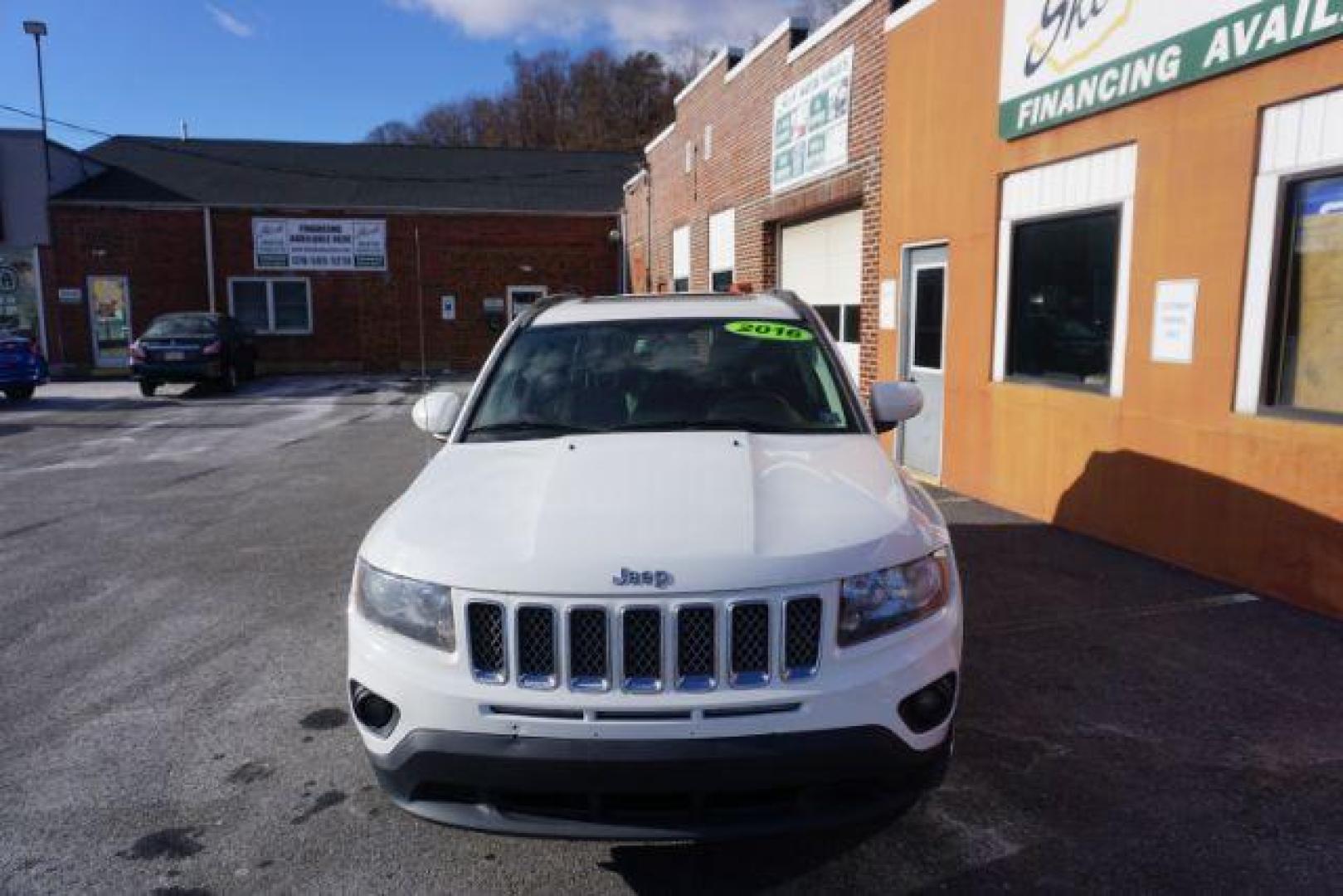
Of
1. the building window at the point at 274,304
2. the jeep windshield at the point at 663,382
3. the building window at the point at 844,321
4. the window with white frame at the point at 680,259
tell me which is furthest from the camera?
the building window at the point at 274,304

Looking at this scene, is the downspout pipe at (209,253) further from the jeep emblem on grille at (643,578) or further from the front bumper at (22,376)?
the jeep emblem on grille at (643,578)

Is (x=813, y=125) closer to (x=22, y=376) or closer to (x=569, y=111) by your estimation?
(x=22, y=376)

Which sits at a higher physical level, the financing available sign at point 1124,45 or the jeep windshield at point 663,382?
the financing available sign at point 1124,45

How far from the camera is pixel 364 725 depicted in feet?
8.59

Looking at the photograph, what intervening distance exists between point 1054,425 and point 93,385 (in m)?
22.8

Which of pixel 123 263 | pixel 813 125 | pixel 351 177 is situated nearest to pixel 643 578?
pixel 813 125

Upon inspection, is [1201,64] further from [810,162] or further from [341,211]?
[341,211]

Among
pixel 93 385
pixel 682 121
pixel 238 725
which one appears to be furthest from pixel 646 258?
pixel 238 725

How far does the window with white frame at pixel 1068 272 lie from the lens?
6496mm

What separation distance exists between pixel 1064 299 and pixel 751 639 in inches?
227

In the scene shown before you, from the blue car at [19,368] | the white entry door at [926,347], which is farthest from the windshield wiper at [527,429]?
the blue car at [19,368]

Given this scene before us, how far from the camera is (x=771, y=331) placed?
13.5ft

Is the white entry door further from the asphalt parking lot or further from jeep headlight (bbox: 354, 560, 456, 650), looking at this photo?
jeep headlight (bbox: 354, 560, 456, 650)

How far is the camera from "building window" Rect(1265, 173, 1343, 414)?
16.5ft
